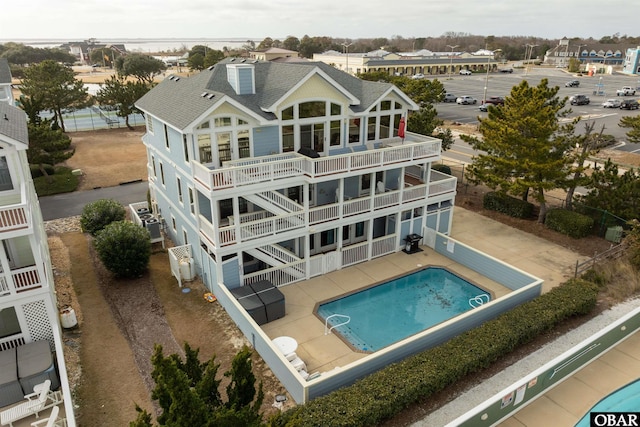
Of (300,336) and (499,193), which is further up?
(499,193)

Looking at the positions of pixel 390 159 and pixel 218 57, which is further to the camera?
pixel 218 57

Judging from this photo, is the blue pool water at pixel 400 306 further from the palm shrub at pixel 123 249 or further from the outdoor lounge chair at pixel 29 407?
the outdoor lounge chair at pixel 29 407

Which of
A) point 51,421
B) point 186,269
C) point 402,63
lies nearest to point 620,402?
point 51,421

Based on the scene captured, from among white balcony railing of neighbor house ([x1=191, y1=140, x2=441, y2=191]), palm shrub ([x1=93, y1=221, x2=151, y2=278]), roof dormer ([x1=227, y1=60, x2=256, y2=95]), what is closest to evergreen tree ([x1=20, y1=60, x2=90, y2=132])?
palm shrub ([x1=93, y1=221, x2=151, y2=278])

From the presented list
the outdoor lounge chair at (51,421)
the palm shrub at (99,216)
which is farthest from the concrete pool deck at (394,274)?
the palm shrub at (99,216)

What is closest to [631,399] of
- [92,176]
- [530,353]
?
[530,353]

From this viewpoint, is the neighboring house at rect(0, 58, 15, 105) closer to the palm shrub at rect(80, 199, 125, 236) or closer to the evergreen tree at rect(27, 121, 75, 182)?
the evergreen tree at rect(27, 121, 75, 182)

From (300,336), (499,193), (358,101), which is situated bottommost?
(300,336)

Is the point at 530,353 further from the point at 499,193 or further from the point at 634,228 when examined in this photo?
the point at 499,193
